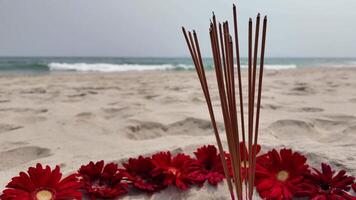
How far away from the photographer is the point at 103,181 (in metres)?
1.14

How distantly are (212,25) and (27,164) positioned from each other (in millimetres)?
1217

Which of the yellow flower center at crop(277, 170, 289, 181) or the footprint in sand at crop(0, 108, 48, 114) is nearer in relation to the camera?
the yellow flower center at crop(277, 170, 289, 181)

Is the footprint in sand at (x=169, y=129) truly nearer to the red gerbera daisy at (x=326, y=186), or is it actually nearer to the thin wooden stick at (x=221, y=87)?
the red gerbera daisy at (x=326, y=186)

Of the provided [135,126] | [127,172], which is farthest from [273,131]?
[127,172]

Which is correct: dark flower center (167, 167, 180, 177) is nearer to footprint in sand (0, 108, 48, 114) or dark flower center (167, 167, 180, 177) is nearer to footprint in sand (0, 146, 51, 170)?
footprint in sand (0, 146, 51, 170)

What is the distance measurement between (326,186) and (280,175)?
0.47ft

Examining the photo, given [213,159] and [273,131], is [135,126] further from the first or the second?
[213,159]

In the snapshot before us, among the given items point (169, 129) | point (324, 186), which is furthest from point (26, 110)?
point (324, 186)

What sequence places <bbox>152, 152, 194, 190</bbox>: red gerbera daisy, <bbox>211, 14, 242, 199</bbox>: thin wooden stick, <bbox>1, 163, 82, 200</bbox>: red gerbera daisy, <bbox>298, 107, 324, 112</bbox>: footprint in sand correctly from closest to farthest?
<bbox>211, 14, 242, 199</bbox>: thin wooden stick, <bbox>1, 163, 82, 200</bbox>: red gerbera daisy, <bbox>152, 152, 194, 190</bbox>: red gerbera daisy, <bbox>298, 107, 324, 112</bbox>: footprint in sand

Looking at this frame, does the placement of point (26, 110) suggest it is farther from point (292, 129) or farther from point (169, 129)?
point (292, 129)

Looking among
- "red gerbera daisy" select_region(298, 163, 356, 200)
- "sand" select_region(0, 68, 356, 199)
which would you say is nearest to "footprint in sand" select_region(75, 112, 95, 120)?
"sand" select_region(0, 68, 356, 199)

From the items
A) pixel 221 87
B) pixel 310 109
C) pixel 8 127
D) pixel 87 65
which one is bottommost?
pixel 87 65

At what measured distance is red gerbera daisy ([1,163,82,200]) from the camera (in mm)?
980

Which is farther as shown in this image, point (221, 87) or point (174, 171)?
point (174, 171)
